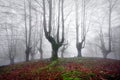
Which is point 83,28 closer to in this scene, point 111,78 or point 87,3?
point 87,3

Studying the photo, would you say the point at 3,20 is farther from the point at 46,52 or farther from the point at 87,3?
the point at 46,52

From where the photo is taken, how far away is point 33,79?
17.5 ft

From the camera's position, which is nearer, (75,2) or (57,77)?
(57,77)

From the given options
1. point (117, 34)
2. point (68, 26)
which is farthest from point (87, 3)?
point (117, 34)

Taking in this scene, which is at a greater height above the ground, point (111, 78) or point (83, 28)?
point (83, 28)

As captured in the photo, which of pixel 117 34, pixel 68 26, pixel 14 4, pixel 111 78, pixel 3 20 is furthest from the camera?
pixel 117 34

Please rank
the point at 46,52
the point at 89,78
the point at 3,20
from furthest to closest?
the point at 46,52 → the point at 3,20 → the point at 89,78

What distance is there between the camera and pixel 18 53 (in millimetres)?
46375

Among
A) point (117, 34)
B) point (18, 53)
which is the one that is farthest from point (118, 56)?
point (18, 53)

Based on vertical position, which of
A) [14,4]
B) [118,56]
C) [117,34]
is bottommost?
[118,56]

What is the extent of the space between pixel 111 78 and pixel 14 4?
15365mm

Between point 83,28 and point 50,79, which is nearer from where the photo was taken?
point 50,79

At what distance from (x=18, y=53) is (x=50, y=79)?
44.6 metres

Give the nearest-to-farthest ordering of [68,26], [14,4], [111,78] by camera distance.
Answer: [111,78], [14,4], [68,26]
